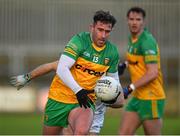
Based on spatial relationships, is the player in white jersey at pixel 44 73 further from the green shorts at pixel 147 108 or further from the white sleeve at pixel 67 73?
the green shorts at pixel 147 108

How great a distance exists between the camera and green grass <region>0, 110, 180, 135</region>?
587 inches

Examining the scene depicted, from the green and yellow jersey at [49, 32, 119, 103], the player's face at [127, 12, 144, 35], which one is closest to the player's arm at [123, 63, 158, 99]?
the player's face at [127, 12, 144, 35]

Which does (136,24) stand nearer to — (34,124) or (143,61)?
(143,61)

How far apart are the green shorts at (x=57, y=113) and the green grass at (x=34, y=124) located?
235 inches

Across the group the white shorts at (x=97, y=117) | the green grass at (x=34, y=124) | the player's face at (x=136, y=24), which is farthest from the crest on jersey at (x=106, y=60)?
the green grass at (x=34, y=124)

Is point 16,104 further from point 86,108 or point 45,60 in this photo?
point 86,108

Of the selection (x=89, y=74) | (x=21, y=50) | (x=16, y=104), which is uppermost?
(x=89, y=74)

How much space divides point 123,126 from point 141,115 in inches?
11.2

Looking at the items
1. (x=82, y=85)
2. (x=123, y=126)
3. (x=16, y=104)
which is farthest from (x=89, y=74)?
(x=16, y=104)

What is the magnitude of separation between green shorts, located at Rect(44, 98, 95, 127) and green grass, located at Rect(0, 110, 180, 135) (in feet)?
19.6

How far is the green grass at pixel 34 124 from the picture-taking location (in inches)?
587

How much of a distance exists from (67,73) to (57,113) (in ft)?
2.11

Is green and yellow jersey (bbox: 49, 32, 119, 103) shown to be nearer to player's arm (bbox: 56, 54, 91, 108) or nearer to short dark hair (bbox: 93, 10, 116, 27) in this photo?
player's arm (bbox: 56, 54, 91, 108)

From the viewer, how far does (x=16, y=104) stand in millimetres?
19359
